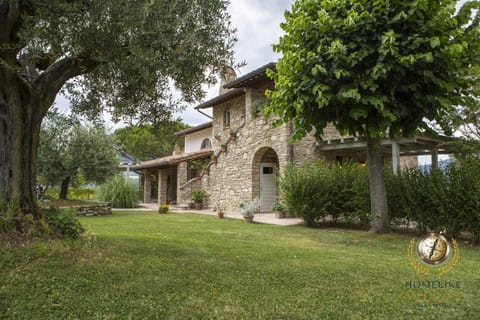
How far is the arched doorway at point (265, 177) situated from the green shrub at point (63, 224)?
9146 millimetres

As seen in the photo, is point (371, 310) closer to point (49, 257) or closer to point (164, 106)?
point (49, 257)

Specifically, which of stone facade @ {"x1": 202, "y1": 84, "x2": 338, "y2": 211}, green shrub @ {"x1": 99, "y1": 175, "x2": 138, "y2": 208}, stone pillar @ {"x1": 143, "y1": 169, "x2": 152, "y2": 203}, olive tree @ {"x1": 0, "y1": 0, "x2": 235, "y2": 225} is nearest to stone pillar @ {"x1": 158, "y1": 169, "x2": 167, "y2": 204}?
stone pillar @ {"x1": 143, "y1": 169, "x2": 152, "y2": 203}

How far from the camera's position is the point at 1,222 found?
4191 mm

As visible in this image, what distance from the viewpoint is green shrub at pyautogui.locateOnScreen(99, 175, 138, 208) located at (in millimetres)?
17797

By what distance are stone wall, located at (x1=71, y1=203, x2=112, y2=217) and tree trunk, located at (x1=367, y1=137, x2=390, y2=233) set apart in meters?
11.3

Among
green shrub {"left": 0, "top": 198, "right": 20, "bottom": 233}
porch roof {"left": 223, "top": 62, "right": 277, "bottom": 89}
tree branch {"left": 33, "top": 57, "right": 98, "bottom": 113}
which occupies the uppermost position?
porch roof {"left": 223, "top": 62, "right": 277, "bottom": 89}

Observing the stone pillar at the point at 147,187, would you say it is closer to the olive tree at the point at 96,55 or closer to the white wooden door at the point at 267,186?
the white wooden door at the point at 267,186

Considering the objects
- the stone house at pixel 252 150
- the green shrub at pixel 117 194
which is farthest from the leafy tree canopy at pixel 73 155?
the stone house at pixel 252 150

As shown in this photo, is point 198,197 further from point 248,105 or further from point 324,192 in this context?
point 324,192

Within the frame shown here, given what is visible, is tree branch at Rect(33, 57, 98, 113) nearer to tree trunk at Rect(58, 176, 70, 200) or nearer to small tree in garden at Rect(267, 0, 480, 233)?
small tree in garden at Rect(267, 0, 480, 233)

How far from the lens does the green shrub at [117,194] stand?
17797 mm

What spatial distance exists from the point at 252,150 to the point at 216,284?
1031cm

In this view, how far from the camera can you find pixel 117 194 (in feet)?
58.5

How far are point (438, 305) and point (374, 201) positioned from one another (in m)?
4.66
